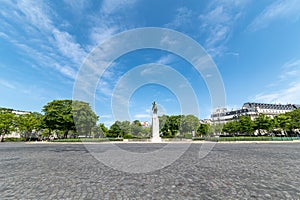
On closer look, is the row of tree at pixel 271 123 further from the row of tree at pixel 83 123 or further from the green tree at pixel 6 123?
the green tree at pixel 6 123

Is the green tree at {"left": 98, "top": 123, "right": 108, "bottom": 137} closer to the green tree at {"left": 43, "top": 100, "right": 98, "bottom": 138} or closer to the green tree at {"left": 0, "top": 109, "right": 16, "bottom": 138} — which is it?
the green tree at {"left": 43, "top": 100, "right": 98, "bottom": 138}

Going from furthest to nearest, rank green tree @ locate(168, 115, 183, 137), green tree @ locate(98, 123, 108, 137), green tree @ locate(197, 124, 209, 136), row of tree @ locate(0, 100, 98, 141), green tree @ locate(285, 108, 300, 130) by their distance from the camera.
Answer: green tree @ locate(98, 123, 108, 137)
green tree @ locate(197, 124, 209, 136)
green tree @ locate(168, 115, 183, 137)
green tree @ locate(285, 108, 300, 130)
row of tree @ locate(0, 100, 98, 141)

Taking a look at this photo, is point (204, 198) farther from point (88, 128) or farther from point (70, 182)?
point (88, 128)

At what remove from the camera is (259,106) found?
114 metres

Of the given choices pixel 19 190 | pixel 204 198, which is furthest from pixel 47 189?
pixel 204 198

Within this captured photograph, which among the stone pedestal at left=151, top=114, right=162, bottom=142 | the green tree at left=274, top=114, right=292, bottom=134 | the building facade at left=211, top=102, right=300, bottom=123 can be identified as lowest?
the stone pedestal at left=151, top=114, right=162, bottom=142

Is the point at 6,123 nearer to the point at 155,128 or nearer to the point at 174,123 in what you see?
the point at 155,128

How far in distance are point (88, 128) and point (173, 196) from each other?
58476 millimetres

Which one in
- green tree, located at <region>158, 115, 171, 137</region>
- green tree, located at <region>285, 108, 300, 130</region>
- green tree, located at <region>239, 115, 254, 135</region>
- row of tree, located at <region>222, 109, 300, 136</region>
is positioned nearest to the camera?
row of tree, located at <region>222, 109, 300, 136</region>

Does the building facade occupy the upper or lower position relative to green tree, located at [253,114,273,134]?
upper

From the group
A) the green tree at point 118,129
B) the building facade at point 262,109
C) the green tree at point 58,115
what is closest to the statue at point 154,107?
the green tree at point 58,115

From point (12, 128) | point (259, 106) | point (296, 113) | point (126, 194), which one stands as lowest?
point (126, 194)

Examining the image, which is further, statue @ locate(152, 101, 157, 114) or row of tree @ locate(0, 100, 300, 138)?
row of tree @ locate(0, 100, 300, 138)

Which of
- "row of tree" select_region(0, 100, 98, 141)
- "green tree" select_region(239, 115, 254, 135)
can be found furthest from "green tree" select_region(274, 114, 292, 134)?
"row of tree" select_region(0, 100, 98, 141)
